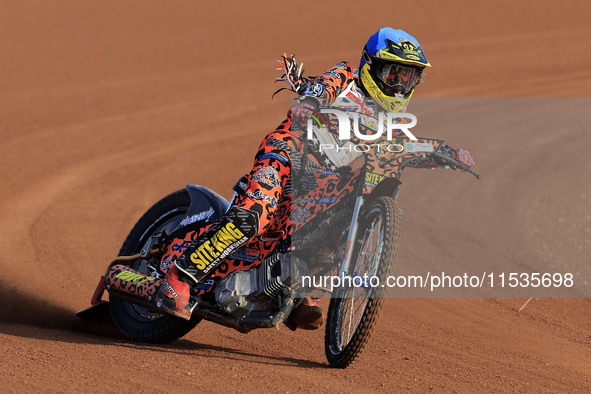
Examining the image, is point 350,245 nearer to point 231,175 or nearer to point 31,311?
point 31,311

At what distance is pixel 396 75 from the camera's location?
231 inches

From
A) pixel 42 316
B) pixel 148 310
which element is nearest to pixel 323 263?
pixel 148 310

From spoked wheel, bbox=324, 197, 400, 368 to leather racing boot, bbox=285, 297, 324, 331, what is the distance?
0.70 feet

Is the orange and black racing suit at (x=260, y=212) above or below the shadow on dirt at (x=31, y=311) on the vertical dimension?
above

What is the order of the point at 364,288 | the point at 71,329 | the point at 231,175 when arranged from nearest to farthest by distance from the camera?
1. the point at 364,288
2. the point at 71,329
3. the point at 231,175

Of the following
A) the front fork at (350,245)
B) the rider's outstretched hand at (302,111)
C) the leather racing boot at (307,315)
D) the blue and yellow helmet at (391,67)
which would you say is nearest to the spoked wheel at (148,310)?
the leather racing boot at (307,315)

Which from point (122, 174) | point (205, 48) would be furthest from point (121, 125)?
point (205, 48)

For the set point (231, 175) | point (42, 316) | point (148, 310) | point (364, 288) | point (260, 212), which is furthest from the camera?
point (231, 175)

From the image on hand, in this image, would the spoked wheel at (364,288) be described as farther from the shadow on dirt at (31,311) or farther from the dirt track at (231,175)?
the shadow on dirt at (31,311)

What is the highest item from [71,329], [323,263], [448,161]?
[448,161]

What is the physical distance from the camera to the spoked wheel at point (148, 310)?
628 centimetres

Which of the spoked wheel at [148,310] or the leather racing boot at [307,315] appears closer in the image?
the leather racing boot at [307,315]

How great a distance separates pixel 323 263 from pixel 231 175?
28.2ft

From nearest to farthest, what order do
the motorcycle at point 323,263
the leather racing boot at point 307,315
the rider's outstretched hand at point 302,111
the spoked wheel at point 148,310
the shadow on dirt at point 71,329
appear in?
1. the motorcycle at point 323,263
2. the rider's outstretched hand at point 302,111
3. the leather racing boot at point 307,315
4. the shadow on dirt at point 71,329
5. the spoked wheel at point 148,310
